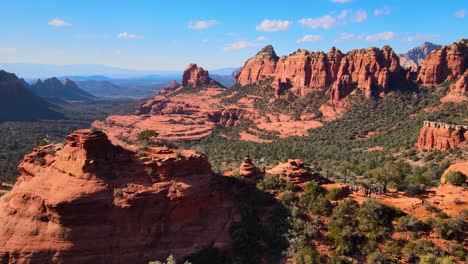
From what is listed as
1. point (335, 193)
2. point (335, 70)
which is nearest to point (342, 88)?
point (335, 70)

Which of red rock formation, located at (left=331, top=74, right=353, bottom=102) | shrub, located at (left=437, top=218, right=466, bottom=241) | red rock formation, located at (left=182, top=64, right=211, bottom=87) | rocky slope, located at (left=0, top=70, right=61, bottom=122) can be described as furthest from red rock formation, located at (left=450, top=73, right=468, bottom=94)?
rocky slope, located at (left=0, top=70, right=61, bottom=122)

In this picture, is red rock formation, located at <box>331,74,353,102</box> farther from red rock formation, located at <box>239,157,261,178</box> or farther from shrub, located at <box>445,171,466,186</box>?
red rock formation, located at <box>239,157,261,178</box>

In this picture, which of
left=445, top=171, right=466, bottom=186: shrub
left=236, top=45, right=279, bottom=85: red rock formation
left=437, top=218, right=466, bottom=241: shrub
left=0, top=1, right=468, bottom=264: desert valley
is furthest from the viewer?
left=236, top=45, right=279, bottom=85: red rock formation

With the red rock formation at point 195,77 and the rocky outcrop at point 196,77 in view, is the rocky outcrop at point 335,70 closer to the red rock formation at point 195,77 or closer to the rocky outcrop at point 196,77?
the rocky outcrop at point 196,77

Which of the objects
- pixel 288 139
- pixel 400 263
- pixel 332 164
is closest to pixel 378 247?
pixel 400 263

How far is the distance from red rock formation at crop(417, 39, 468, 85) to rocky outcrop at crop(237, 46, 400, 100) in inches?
393

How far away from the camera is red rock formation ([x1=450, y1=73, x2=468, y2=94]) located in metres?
103

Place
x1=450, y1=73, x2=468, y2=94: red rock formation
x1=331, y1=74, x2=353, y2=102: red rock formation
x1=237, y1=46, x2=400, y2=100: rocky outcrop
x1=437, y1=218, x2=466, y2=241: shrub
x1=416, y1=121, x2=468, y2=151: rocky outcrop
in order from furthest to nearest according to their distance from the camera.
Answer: x1=331, y1=74, x2=353, y2=102: red rock formation, x1=237, y1=46, x2=400, y2=100: rocky outcrop, x1=450, y1=73, x2=468, y2=94: red rock formation, x1=416, y1=121, x2=468, y2=151: rocky outcrop, x1=437, y1=218, x2=466, y2=241: shrub

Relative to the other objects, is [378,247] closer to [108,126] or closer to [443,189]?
A: [443,189]

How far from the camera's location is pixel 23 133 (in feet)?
470

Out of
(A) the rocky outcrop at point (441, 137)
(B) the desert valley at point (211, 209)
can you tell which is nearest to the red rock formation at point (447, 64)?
(A) the rocky outcrop at point (441, 137)

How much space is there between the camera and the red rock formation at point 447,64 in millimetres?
115375

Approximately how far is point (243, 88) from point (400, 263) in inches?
5385

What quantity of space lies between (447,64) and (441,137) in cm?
5350
